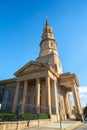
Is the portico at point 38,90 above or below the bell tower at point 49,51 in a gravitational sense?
below

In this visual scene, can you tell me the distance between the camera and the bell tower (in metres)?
34.8

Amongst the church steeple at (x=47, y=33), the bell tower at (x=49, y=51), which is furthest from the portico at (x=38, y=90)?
the church steeple at (x=47, y=33)

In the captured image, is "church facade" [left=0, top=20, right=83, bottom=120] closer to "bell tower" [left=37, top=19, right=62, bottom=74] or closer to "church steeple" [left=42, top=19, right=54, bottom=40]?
"bell tower" [left=37, top=19, right=62, bottom=74]

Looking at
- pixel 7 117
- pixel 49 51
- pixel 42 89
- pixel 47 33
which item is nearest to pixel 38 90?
pixel 42 89

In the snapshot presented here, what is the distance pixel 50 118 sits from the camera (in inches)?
845

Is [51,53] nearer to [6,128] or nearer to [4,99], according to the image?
[4,99]

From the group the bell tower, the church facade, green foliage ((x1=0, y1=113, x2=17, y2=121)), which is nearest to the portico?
the church facade

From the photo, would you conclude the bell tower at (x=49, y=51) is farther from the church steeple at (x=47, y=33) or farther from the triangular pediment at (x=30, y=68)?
the triangular pediment at (x=30, y=68)

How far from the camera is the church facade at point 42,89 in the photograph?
82.7ft

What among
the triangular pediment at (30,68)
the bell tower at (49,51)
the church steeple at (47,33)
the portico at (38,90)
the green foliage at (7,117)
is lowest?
Answer: the green foliage at (7,117)

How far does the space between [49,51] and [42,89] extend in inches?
544

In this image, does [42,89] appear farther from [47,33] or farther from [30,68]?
[47,33]

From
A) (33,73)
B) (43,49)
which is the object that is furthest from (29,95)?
(43,49)

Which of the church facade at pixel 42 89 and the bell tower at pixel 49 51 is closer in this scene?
the church facade at pixel 42 89
